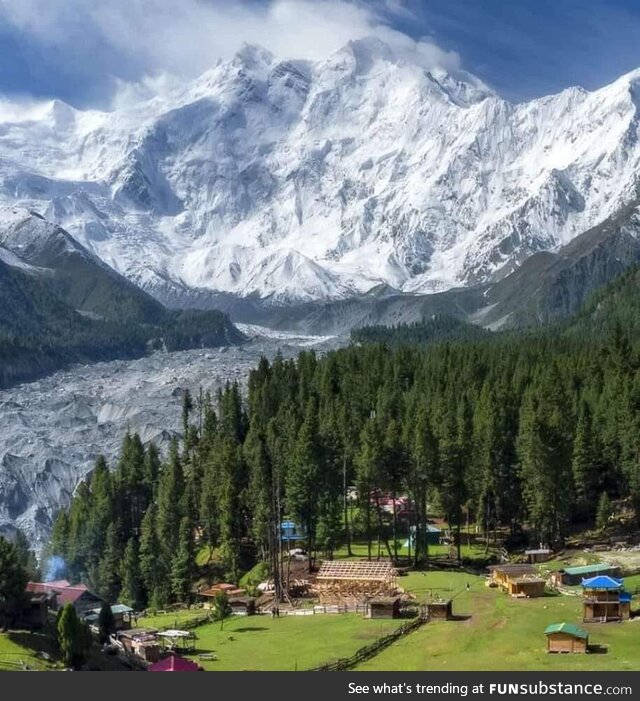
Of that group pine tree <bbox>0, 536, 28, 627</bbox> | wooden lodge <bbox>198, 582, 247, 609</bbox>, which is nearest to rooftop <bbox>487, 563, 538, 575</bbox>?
wooden lodge <bbox>198, 582, 247, 609</bbox>

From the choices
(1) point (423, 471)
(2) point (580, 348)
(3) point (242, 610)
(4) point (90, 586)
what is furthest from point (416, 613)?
(2) point (580, 348)

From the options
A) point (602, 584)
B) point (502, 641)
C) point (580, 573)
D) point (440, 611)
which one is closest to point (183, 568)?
point (440, 611)

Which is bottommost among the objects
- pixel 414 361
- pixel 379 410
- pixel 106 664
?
pixel 106 664
